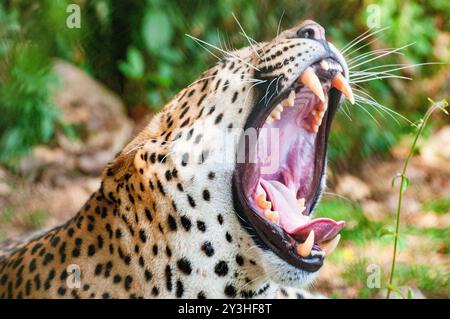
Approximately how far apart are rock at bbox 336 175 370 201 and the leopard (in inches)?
58.6

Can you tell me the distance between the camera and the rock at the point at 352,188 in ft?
12.1

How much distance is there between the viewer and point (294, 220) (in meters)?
2.15

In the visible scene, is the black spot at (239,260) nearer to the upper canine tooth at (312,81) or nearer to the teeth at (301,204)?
the teeth at (301,204)

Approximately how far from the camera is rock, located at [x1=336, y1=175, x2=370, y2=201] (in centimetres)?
369

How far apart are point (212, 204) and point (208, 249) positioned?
0.41 ft

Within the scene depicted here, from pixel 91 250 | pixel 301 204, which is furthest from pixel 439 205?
pixel 91 250

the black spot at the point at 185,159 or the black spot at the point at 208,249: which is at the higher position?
the black spot at the point at 185,159

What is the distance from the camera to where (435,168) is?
388cm

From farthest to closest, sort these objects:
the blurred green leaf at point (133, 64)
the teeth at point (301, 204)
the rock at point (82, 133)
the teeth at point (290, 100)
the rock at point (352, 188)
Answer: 1. the rock at point (82, 133)
2. the blurred green leaf at point (133, 64)
3. the rock at point (352, 188)
4. the teeth at point (301, 204)
5. the teeth at point (290, 100)

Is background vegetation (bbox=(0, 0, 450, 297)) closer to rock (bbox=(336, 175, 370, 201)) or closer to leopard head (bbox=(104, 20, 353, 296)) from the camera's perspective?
rock (bbox=(336, 175, 370, 201))

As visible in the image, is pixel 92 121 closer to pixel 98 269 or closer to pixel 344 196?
pixel 344 196

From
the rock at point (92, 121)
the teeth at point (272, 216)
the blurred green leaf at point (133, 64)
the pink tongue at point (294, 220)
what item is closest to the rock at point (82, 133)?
the rock at point (92, 121)

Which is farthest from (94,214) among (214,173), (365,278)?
(365,278)

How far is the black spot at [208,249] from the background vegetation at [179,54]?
46.6 inches
